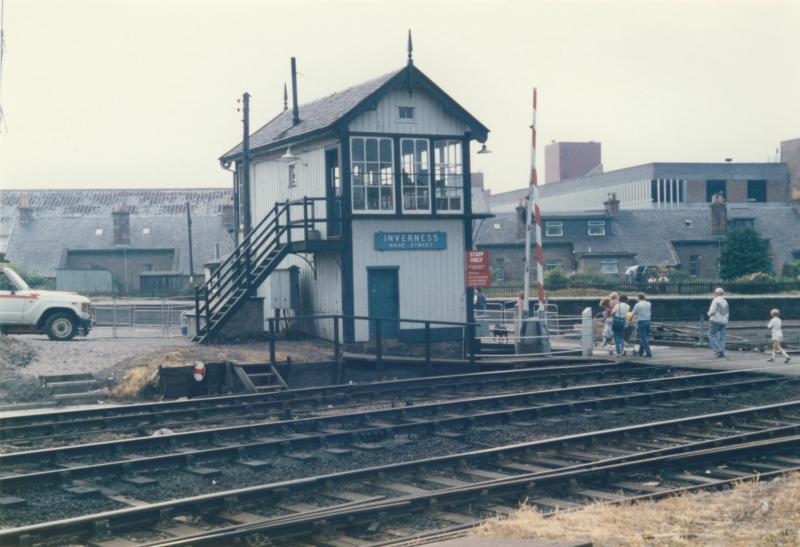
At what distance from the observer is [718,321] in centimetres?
2386

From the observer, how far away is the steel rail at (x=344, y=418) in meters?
12.0

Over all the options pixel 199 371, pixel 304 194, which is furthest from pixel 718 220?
pixel 199 371

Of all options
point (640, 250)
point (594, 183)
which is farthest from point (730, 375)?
point (594, 183)

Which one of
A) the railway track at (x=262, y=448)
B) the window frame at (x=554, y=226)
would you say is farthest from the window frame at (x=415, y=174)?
the window frame at (x=554, y=226)

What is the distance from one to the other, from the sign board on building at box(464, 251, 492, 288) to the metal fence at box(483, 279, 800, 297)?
2192 cm

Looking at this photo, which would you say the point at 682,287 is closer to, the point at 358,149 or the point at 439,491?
the point at 358,149

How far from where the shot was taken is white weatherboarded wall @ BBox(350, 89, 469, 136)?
2458 centimetres

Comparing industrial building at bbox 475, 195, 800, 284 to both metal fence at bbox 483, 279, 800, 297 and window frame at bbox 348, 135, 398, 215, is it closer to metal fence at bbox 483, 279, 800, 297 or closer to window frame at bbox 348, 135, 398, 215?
metal fence at bbox 483, 279, 800, 297

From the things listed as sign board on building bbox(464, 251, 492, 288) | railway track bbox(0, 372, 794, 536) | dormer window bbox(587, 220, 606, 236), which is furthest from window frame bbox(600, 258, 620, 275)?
railway track bbox(0, 372, 794, 536)

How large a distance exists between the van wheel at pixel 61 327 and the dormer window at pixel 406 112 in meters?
11.3

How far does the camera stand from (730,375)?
2053 cm

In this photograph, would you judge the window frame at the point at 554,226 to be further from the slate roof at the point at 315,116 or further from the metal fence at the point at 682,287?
the slate roof at the point at 315,116

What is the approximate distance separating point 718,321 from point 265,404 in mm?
12688

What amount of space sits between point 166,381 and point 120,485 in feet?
28.8
